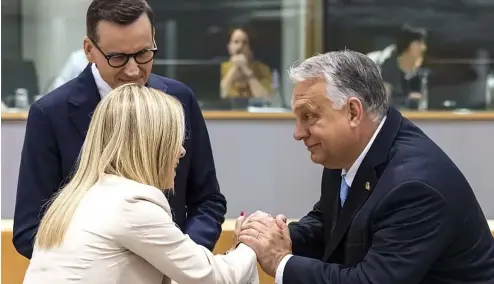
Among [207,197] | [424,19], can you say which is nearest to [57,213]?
[207,197]

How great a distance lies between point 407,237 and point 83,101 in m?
1.01

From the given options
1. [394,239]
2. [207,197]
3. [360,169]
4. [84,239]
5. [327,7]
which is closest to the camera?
[84,239]

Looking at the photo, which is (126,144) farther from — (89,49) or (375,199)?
(375,199)

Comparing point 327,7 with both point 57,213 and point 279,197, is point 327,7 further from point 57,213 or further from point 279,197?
point 57,213

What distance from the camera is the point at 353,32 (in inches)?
266

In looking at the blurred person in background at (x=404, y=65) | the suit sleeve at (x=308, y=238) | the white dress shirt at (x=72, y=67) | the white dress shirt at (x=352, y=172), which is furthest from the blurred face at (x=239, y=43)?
the white dress shirt at (x=352, y=172)

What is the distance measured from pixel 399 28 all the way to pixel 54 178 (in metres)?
4.93

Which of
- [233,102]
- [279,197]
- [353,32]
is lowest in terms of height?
[279,197]

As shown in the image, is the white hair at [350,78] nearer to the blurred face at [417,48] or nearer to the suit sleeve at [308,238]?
the suit sleeve at [308,238]

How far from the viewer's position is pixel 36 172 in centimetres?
240

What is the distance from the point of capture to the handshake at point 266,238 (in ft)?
8.04

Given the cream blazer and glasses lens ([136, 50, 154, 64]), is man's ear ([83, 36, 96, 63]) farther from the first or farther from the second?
the cream blazer

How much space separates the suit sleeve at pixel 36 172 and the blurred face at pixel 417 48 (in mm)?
4818

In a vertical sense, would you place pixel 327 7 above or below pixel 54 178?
above
